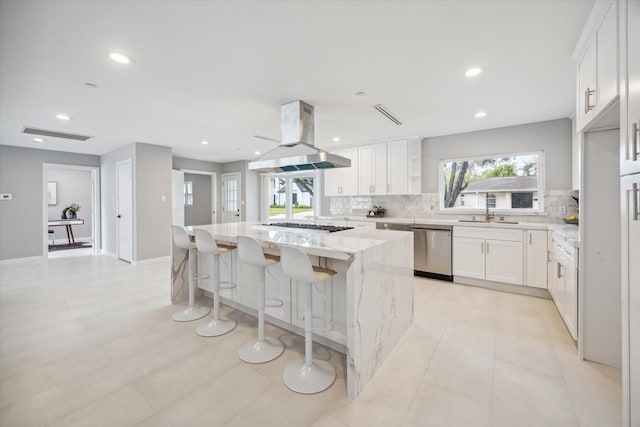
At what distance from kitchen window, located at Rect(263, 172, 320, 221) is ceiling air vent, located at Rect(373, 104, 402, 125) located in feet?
8.66

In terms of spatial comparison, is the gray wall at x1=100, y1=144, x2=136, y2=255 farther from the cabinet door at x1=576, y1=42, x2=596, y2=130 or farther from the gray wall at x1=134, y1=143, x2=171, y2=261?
the cabinet door at x1=576, y1=42, x2=596, y2=130

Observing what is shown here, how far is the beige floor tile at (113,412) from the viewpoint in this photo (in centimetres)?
147

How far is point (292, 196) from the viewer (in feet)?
23.1

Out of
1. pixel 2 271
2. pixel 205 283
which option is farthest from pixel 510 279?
pixel 2 271

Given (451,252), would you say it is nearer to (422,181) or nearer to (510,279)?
(510,279)

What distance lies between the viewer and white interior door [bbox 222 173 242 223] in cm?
748

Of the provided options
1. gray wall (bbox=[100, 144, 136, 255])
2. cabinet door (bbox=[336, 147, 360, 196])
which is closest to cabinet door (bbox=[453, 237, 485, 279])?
cabinet door (bbox=[336, 147, 360, 196])

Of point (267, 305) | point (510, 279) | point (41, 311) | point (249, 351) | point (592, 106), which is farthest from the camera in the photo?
point (510, 279)

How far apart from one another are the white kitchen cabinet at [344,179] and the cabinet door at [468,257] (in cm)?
206

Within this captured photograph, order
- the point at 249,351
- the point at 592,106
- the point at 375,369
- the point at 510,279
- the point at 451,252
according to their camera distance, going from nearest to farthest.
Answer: the point at 592,106 → the point at 375,369 → the point at 249,351 → the point at 510,279 → the point at 451,252

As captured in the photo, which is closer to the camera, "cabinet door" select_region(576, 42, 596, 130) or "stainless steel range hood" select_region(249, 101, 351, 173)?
"cabinet door" select_region(576, 42, 596, 130)

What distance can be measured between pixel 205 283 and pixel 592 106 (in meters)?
3.88

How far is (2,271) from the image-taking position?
467cm

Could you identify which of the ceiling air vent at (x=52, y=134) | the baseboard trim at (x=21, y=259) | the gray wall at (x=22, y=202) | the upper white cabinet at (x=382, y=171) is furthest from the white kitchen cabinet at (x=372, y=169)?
the baseboard trim at (x=21, y=259)
